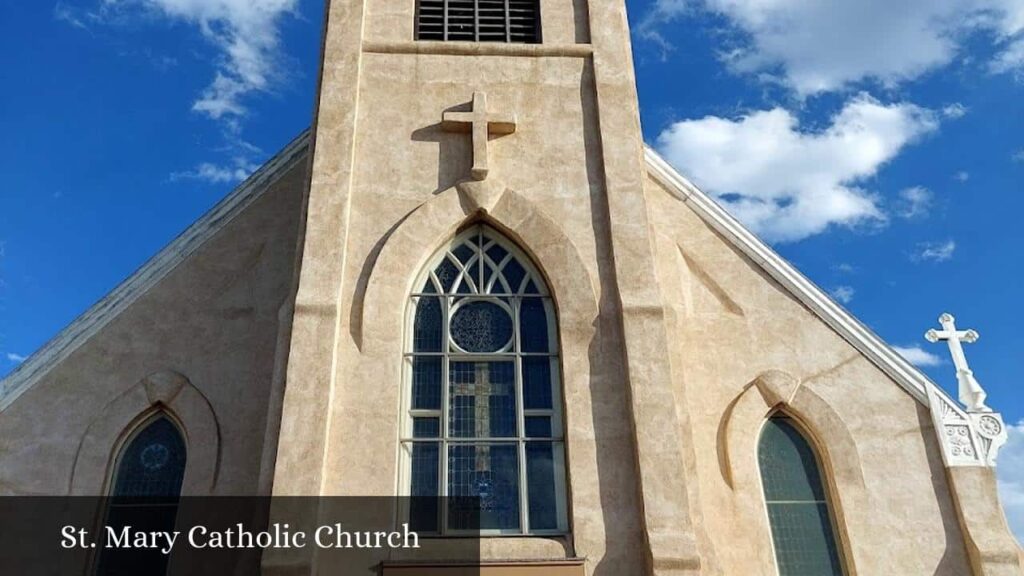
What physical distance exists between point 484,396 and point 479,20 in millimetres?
5951

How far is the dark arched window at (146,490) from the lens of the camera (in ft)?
35.1

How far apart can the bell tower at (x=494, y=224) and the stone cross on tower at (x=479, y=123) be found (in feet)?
0.09

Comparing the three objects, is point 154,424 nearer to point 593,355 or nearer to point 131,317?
point 131,317

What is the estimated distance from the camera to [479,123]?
456 inches

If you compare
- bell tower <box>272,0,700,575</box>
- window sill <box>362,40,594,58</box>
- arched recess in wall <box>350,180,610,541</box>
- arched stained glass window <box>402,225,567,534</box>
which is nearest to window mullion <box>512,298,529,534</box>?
arched stained glass window <box>402,225,567,534</box>

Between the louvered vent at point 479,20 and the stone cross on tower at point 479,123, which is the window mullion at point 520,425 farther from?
the louvered vent at point 479,20

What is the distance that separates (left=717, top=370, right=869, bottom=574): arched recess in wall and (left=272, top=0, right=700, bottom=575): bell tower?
101cm

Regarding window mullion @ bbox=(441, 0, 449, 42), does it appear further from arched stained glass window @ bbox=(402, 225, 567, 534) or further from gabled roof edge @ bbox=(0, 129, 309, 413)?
arched stained glass window @ bbox=(402, 225, 567, 534)

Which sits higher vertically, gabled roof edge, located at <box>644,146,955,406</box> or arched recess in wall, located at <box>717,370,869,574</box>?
gabled roof edge, located at <box>644,146,955,406</box>


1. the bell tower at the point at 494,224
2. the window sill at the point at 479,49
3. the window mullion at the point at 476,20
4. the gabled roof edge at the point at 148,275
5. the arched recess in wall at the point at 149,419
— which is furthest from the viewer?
the window mullion at the point at 476,20

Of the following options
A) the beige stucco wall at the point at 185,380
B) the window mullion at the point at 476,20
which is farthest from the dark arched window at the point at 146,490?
the window mullion at the point at 476,20

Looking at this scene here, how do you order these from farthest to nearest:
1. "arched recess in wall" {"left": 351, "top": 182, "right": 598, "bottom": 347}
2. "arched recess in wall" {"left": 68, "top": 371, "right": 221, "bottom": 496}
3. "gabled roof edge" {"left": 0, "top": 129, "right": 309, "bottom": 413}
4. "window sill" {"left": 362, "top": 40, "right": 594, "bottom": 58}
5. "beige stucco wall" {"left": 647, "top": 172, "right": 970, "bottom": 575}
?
1. "window sill" {"left": 362, "top": 40, "right": 594, "bottom": 58}
2. "gabled roof edge" {"left": 0, "top": 129, "right": 309, "bottom": 413}
3. "arched recess in wall" {"left": 68, "top": 371, "right": 221, "bottom": 496}
4. "beige stucco wall" {"left": 647, "top": 172, "right": 970, "bottom": 575}
5. "arched recess in wall" {"left": 351, "top": 182, "right": 598, "bottom": 347}

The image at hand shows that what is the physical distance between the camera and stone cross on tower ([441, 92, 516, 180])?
11508 millimetres

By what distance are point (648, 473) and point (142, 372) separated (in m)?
6.80
